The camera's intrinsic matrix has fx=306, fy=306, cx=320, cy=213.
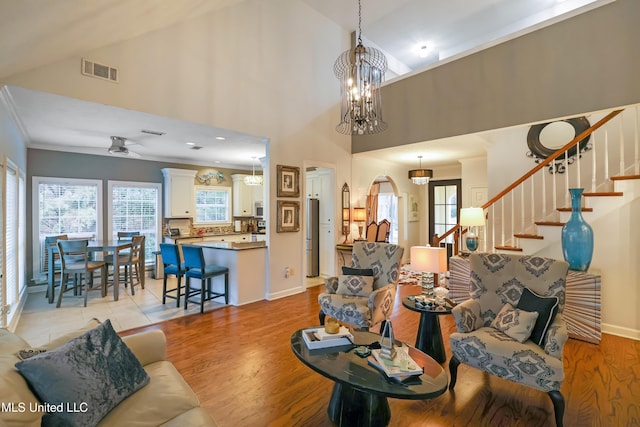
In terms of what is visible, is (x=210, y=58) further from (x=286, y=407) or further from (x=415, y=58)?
(x=415, y=58)

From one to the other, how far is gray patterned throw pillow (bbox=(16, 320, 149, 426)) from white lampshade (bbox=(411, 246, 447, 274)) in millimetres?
2320

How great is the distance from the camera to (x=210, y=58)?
422 cm

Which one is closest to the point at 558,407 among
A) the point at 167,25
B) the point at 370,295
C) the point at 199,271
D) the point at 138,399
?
the point at 370,295

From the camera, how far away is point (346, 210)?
627cm

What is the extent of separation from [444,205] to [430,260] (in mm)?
6100

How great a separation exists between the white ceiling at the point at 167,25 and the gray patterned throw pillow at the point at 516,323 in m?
3.21

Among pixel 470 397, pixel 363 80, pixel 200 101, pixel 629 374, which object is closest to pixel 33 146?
pixel 200 101

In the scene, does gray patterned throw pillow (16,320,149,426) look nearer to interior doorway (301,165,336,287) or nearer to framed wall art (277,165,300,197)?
framed wall art (277,165,300,197)

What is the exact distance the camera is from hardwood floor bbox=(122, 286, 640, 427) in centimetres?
212

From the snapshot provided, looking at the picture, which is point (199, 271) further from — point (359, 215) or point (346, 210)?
point (359, 215)

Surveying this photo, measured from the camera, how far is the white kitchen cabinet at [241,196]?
320 inches

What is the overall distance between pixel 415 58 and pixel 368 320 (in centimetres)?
685

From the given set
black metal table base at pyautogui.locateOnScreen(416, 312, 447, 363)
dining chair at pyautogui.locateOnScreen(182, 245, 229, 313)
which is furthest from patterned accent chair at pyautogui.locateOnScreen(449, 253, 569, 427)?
dining chair at pyautogui.locateOnScreen(182, 245, 229, 313)

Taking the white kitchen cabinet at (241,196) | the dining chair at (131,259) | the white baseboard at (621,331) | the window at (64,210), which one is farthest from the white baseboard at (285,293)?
the white baseboard at (621,331)
